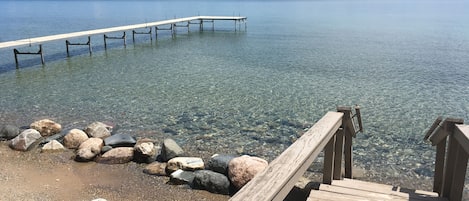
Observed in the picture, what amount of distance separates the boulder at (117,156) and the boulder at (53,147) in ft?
3.67

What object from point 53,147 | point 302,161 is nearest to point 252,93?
point 53,147

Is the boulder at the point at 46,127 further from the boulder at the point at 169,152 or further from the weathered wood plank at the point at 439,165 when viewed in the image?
the weathered wood plank at the point at 439,165

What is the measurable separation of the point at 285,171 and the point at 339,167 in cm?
238

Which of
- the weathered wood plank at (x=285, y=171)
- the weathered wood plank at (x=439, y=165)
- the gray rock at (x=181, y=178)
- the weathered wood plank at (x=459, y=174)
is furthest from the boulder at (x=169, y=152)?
the weathered wood plank at (x=459, y=174)

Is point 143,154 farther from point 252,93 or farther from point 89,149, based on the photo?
point 252,93

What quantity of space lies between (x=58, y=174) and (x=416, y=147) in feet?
24.2

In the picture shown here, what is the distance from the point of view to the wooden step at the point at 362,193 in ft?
13.1

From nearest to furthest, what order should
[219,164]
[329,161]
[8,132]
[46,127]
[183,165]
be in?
[329,161] → [219,164] → [183,165] → [8,132] → [46,127]

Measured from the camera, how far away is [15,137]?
8.65 m

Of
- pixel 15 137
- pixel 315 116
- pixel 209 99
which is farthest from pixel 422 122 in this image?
pixel 15 137

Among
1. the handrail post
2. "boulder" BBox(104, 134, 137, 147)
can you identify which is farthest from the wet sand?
the handrail post

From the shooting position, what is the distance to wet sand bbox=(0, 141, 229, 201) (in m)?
6.11

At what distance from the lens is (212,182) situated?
6.41 metres

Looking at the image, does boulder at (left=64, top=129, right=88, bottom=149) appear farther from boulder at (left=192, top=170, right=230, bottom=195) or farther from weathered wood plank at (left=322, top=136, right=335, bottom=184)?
weathered wood plank at (left=322, top=136, right=335, bottom=184)
